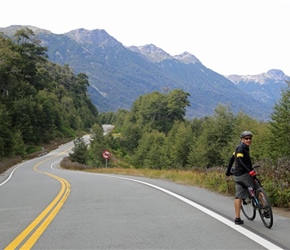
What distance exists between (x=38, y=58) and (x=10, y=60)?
31.4 metres

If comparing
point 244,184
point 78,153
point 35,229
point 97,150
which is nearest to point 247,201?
point 244,184

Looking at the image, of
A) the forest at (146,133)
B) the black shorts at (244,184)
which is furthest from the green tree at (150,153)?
the black shorts at (244,184)

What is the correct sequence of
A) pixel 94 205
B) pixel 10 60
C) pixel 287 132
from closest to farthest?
1. pixel 94 205
2. pixel 287 132
3. pixel 10 60

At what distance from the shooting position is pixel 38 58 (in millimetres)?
100688

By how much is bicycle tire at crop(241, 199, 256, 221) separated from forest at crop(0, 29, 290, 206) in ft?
6.38

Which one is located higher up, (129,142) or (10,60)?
(10,60)

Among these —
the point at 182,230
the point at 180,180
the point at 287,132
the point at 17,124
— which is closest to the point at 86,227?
the point at 182,230

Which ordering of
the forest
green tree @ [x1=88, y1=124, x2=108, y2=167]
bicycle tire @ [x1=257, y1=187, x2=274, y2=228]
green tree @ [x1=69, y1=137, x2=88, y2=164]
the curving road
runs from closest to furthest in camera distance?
1. the curving road
2. bicycle tire @ [x1=257, y1=187, x2=274, y2=228]
3. the forest
4. green tree @ [x1=69, y1=137, x2=88, y2=164]
5. green tree @ [x1=88, y1=124, x2=108, y2=167]

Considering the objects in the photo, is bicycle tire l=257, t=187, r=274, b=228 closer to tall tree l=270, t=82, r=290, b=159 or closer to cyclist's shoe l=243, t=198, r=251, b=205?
cyclist's shoe l=243, t=198, r=251, b=205

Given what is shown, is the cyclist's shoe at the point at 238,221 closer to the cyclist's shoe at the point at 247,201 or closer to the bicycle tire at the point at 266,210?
the bicycle tire at the point at 266,210

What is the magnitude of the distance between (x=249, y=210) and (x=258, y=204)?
0.59 meters

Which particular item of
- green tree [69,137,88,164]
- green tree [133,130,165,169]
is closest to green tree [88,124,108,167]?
green tree [133,130,165,169]

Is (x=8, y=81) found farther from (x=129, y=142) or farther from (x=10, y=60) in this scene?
(x=129, y=142)

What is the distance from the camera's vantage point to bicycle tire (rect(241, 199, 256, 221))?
7.68 meters
